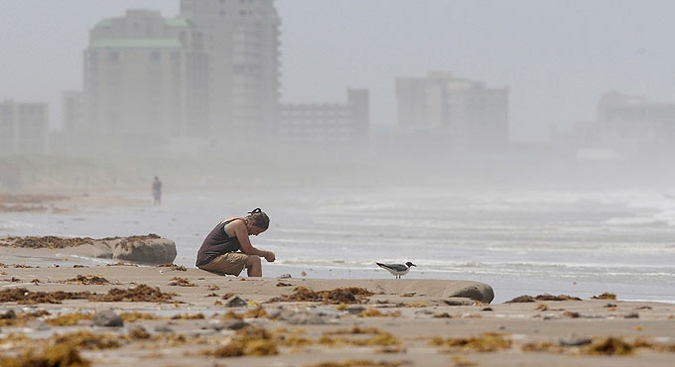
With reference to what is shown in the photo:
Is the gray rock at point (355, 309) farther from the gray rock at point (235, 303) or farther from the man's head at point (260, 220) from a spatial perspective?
the man's head at point (260, 220)

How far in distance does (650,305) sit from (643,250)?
17.0 m

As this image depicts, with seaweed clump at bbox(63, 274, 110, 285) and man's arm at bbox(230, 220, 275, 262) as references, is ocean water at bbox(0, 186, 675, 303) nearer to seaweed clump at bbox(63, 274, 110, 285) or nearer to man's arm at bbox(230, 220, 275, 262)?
man's arm at bbox(230, 220, 275, 262)

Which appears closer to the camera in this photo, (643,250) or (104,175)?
(643,250)

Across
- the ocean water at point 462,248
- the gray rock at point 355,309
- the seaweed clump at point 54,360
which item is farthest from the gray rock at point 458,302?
the seaweed clump at point 54,360

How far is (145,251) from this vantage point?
19.7 metres

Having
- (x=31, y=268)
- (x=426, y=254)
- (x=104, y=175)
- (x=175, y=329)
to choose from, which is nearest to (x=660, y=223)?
(x=426, y=254)

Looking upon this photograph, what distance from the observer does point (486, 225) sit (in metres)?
43.7

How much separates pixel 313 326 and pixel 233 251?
20.8 ft

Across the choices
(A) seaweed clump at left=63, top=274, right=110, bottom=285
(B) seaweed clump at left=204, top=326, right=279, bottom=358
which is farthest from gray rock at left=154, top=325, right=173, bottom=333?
(A) seaweed clump at left=63, top=274, right=110, bottom=285

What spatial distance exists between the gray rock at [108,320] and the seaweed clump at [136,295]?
2.58 meters

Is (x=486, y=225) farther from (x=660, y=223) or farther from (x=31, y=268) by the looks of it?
(x=31, y=268)

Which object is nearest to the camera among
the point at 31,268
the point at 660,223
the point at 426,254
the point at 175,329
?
the point at 175,329

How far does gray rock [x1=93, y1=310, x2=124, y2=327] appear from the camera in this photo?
998cm

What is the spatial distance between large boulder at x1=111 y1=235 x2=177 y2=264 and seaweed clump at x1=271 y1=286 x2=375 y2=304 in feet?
21.0
